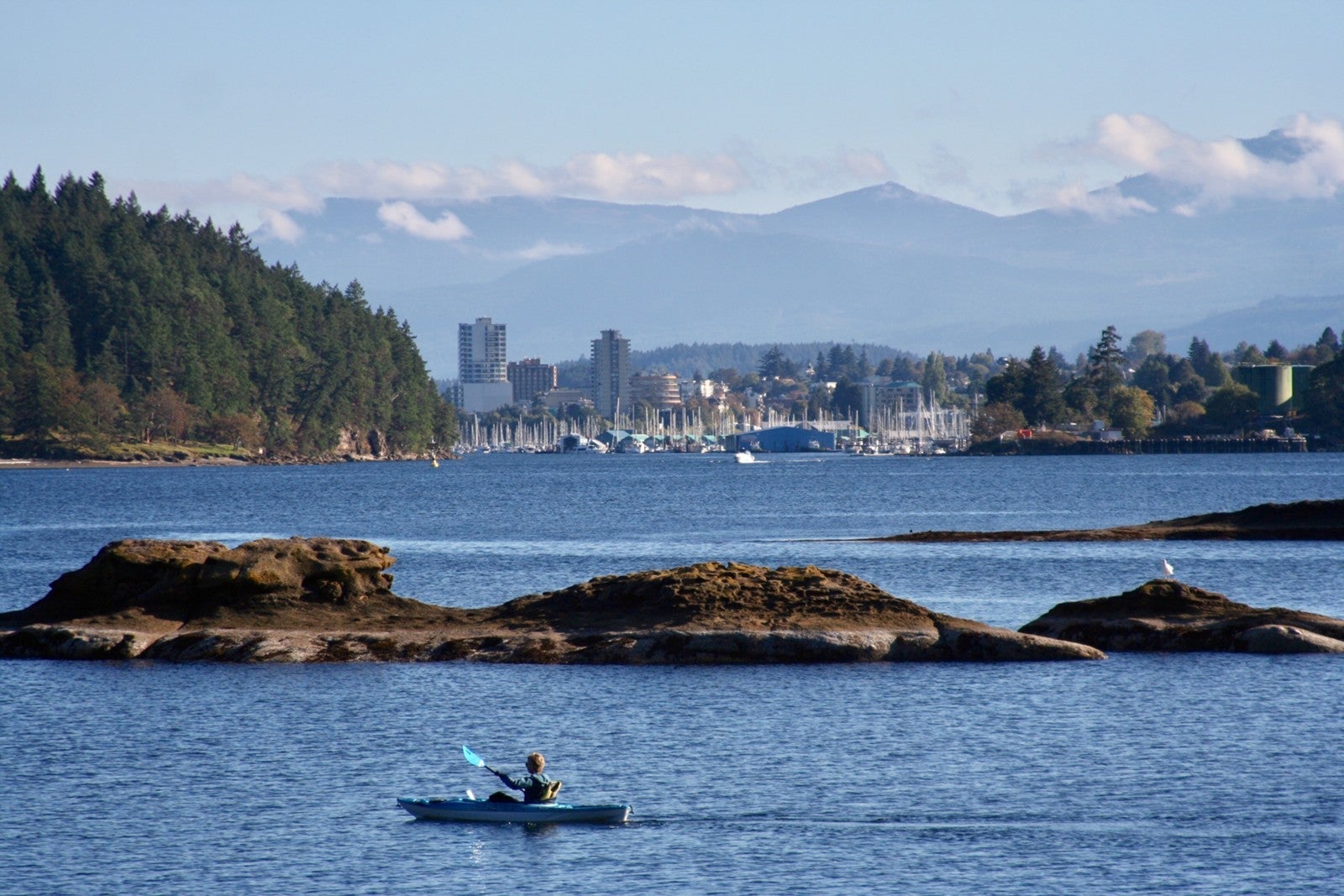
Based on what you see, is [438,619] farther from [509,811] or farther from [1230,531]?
[1230,531]

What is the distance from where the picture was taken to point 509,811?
29203 millimetres

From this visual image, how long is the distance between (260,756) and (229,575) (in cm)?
1276

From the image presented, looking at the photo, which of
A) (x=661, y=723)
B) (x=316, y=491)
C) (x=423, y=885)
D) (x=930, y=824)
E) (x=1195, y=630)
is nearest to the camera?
(x=423, y=885)

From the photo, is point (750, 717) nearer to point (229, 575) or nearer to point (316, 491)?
point (229, 575)

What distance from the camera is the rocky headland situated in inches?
3374

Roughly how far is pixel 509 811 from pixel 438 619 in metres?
17.5

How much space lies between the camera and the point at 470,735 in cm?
3503

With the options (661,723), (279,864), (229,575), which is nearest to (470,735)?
(661,723)

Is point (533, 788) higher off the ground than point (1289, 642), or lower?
lower

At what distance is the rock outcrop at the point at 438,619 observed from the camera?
42.8m

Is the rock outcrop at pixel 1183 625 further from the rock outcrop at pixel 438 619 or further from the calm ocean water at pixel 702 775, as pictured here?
the rock outcrop at pixel 438 619

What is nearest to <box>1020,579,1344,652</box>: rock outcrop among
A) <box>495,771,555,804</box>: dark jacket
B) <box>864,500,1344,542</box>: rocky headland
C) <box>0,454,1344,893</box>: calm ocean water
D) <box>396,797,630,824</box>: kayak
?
<box>0,454,1344,893</box>: calm ocean water

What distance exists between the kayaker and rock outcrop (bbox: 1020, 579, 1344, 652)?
2000 centimetres

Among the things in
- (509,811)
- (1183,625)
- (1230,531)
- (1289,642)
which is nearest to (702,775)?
(509,811)
